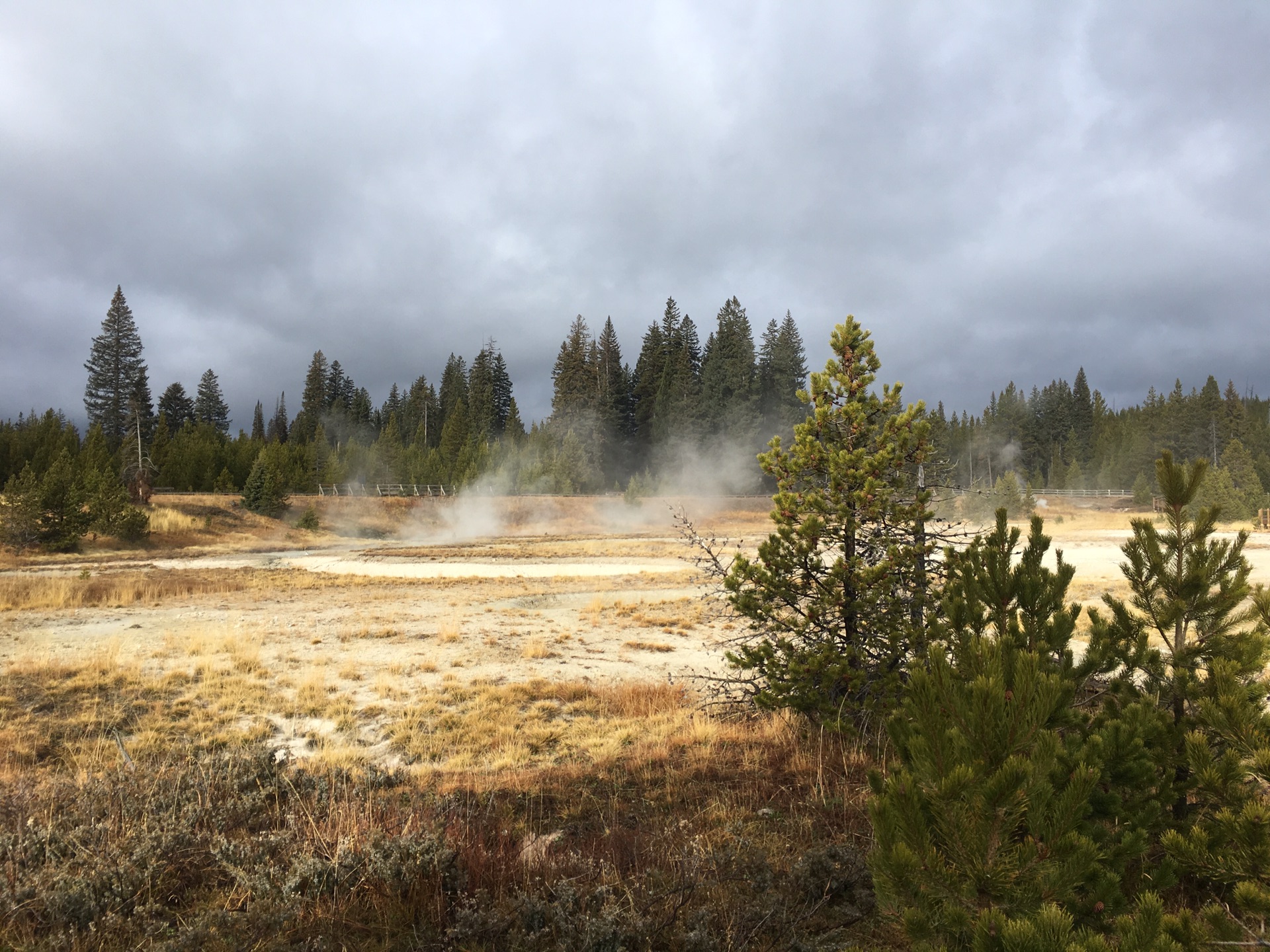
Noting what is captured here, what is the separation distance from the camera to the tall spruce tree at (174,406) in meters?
84.0

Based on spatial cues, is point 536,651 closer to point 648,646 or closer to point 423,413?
point 648,646

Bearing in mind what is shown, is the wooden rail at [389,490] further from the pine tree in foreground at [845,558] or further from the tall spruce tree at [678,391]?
the pine tree in foreground at [845,558]

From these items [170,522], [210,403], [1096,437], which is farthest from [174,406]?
[1096,437]

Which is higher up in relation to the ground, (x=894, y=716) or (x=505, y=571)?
(x=894, y=716)

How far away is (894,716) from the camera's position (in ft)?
9.96

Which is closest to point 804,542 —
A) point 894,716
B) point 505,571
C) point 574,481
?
point 894,716

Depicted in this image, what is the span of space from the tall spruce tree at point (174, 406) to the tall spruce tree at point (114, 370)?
1599 centimetres

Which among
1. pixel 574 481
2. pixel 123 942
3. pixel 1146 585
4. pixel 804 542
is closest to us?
pixel 123 942

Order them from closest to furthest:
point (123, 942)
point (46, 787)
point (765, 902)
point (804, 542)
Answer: point (123, 942) < point (765, 902) < point (46, 787) < point (804, 542)

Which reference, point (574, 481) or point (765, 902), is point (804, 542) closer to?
point (765, 902)

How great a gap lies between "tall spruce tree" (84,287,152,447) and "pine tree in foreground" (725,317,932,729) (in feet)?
260

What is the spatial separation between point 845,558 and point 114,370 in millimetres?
83284

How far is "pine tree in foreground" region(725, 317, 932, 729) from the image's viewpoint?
20.1 ft

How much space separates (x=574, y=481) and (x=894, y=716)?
61.2 m
